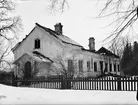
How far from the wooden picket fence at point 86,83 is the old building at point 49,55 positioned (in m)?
5.42

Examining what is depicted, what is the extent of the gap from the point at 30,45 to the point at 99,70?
13.1 metres

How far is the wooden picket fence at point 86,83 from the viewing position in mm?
11773

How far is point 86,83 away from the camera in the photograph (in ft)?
42.7

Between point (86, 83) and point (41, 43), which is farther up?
point (41, 43)

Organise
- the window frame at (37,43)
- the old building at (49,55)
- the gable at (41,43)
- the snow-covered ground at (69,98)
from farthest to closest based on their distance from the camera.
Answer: the window frame at (37,43) → the gable at (41,43) → the old building at (49,55) → the snow-covered ground at (69,98)

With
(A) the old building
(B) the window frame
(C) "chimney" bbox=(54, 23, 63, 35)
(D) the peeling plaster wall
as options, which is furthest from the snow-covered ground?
(C) "chimney" bbox=(54, 23, 63, 35)

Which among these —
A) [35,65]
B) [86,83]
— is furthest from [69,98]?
[35,65]

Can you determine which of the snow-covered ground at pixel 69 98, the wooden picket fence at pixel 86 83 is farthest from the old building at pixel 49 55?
the snow-covered ground at pixel 69 98

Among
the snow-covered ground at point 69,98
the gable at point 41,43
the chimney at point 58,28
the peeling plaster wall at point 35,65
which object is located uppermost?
the chimney at point 58,28

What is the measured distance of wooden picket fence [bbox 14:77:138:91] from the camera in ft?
38.6

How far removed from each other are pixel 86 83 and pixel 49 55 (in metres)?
12.3

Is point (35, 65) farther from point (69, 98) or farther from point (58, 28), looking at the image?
point (69, 98)

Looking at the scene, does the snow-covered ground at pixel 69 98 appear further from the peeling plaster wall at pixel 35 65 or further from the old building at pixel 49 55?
the peeling plaster wall at pixel 35 65

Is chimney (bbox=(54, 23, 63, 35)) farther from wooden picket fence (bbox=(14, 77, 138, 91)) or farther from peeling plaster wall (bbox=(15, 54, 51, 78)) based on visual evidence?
wooden picket fence (bbox=(14, 77, 138, 91))
